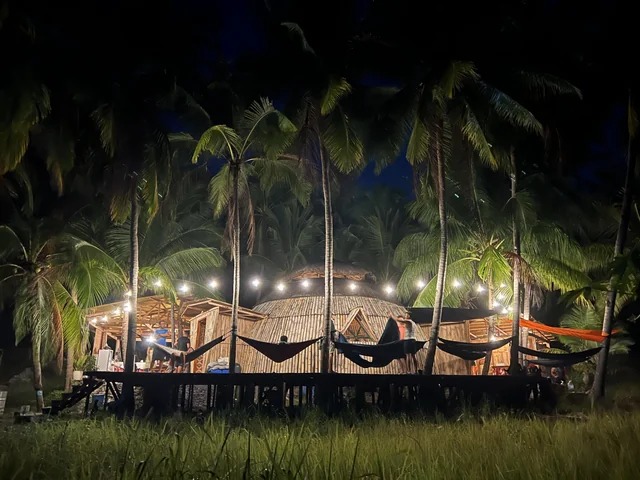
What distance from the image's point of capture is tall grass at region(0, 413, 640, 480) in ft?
11.2

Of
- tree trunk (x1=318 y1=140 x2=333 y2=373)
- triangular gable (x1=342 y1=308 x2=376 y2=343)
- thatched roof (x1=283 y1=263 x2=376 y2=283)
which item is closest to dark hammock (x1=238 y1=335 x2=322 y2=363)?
tree trunk (x1=318 y1=140 x2=333 y2=373)

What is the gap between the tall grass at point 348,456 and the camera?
3.41 meters

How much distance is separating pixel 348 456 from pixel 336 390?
19.7 ft

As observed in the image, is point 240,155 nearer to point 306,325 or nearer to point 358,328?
point 306,325

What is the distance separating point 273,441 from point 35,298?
Answer: 12500mm

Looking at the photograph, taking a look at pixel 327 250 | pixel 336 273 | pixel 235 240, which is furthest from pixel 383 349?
pixel 336 273

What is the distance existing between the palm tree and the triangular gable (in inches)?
211

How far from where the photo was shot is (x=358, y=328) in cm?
1922

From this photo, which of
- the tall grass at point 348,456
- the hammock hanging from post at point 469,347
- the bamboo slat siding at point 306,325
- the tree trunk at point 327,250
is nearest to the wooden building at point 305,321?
the bamboo slat siding at point 306,325

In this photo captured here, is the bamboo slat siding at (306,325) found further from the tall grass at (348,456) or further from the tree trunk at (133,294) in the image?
the tall grass at (348,456)

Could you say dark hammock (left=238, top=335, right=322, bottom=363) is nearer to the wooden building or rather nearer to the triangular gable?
the wooden building

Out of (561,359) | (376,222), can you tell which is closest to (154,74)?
(561,359)

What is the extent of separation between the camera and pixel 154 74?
13.3 meters

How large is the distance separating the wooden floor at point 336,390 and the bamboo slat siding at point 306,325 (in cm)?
727
